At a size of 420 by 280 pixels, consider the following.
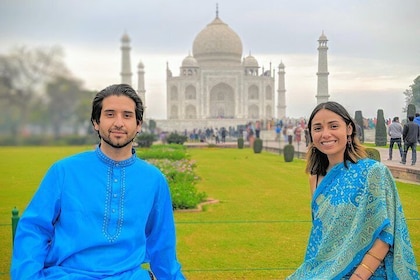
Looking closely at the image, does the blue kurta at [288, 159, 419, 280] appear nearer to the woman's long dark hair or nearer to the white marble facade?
the woman's long dark hair

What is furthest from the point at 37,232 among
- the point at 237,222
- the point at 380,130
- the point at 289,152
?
the point at 289,152

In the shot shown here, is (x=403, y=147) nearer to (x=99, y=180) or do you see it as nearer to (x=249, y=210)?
(x=249, y=210)

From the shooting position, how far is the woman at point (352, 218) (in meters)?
1.79

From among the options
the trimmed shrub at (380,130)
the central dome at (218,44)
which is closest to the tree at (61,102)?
the trimmed shrub at (380,130)

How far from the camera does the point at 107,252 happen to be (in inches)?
65.5

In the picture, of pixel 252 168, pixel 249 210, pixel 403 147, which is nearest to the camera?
pixel 249 210

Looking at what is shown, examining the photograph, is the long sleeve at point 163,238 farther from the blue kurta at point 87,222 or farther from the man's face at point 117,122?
the man's face at point 117,122

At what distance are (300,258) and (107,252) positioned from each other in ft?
7.43

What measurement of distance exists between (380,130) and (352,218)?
6.70 meters

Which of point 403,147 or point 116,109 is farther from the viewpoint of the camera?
point 403,147

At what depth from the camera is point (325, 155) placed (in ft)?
6.76

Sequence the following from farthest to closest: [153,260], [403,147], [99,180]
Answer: [403,147] < [153,260] < [99,180]

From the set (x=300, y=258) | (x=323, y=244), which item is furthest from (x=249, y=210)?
(x=323, y=244)

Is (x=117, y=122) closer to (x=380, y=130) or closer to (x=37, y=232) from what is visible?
(x=37, y=232)
